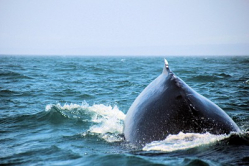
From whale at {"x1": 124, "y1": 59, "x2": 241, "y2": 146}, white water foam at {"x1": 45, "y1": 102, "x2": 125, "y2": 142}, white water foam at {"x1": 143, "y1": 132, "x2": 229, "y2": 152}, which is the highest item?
whale at {"x1": 124, "y1": 59, "x2": 241, "y2": 146}

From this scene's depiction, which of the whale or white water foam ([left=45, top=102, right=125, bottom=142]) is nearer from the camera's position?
the whale

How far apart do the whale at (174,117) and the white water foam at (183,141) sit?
0.22 ft

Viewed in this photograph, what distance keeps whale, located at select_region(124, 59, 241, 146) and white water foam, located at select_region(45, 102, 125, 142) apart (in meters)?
1.03

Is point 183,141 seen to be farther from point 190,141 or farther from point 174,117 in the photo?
point 174,117

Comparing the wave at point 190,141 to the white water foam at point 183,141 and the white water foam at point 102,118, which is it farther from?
the white water foam at point 102,118

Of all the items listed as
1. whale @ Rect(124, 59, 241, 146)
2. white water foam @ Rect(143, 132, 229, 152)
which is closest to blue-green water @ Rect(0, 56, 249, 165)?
white water foam @ Rect(143, 132, 229, 152)

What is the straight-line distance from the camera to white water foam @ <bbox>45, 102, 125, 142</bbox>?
699 cm

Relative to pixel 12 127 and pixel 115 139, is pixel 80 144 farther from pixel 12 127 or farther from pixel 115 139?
pixel 12 127

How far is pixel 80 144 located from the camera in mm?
6301

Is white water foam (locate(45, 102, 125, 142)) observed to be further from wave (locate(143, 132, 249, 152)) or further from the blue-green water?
wave (locate(143, 132, 249, 152))

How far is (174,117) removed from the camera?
4.40 metres

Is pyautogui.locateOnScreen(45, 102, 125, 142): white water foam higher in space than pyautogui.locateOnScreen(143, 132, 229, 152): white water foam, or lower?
lower

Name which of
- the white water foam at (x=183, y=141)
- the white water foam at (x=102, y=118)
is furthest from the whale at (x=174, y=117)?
the white water foam at (x=102, y=118)

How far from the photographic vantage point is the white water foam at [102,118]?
699 cm
